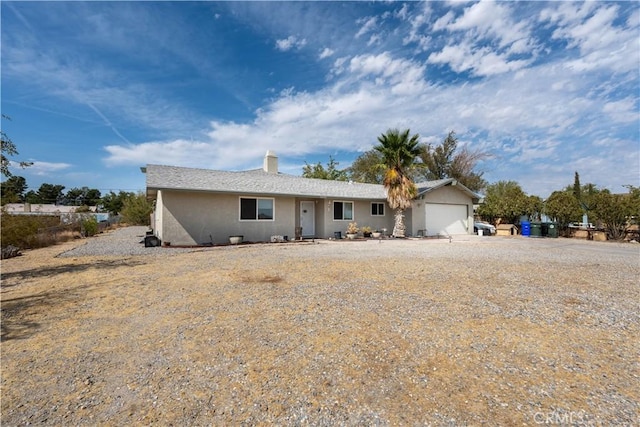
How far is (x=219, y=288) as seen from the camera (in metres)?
5.84

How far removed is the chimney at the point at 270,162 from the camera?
19.9 m

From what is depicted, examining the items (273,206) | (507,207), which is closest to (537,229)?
(507,207)

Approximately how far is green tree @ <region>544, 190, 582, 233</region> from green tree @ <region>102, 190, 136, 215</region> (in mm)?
53848

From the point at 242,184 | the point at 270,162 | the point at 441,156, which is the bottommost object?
the point at 242,184

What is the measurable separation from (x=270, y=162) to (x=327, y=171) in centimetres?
1991

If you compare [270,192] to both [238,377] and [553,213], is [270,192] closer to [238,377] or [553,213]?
[238,377]

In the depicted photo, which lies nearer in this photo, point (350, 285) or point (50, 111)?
point (350, 285)

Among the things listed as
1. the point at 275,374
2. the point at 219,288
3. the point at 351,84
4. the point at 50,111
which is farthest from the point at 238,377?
the point at 50,111

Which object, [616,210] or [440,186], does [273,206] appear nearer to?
[440,186]

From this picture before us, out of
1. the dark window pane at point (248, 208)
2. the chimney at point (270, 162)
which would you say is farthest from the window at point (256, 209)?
the chimney at point (270, 162)

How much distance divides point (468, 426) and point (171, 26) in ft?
44.0

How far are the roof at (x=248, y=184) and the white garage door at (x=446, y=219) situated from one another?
1427 mm

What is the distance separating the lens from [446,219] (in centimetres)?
2006

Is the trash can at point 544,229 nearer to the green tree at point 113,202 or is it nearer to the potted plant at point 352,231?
the potted plant at point 352,231
